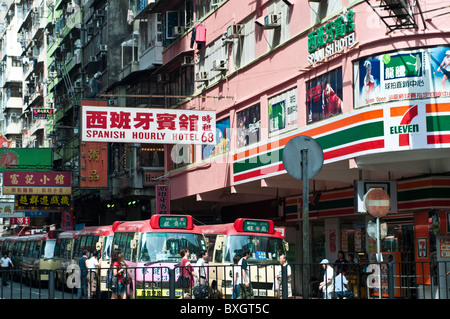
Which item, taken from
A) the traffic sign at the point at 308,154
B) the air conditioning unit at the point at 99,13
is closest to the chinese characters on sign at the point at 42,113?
the air conditioning unit at the point at 99,13

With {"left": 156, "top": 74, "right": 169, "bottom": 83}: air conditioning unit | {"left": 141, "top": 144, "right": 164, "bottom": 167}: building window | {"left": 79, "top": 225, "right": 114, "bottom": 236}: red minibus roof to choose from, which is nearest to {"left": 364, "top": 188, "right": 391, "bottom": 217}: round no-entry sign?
{"left": 79, "top": 225, "right": 114, "bottom": 236}: red minibus roof

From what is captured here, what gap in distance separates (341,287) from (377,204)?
9.71 feet

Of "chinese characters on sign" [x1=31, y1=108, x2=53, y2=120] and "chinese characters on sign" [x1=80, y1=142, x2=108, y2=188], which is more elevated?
"chinese characters on sign" [x1=31, y1=108, x2=53, y2=120]

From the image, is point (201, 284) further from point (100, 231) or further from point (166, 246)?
point (100, 231)

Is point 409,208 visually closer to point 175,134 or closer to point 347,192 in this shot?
point 347,192

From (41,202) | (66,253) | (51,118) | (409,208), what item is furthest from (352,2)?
(51,118)

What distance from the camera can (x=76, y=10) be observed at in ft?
191

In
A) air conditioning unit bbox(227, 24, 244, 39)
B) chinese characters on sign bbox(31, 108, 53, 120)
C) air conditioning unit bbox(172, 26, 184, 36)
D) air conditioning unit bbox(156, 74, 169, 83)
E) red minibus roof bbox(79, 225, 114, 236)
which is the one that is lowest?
red minibus roof bbox(79, 225, 114, 236)

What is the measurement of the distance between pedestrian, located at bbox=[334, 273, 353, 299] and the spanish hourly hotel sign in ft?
36.7

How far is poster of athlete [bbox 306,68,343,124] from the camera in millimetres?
23203

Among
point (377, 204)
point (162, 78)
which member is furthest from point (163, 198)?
point (377, 204)

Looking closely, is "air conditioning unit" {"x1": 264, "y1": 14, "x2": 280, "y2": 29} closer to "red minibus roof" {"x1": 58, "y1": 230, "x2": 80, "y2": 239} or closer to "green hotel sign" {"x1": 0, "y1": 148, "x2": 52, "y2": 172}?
"red minibus roof" {"x1": 58, "y1": 230, "x2": 80, "y2": 239}

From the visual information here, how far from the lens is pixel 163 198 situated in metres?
36.7

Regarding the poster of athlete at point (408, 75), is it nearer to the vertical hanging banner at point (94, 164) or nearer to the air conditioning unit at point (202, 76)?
the air conditioning unit at point (202, 76)
